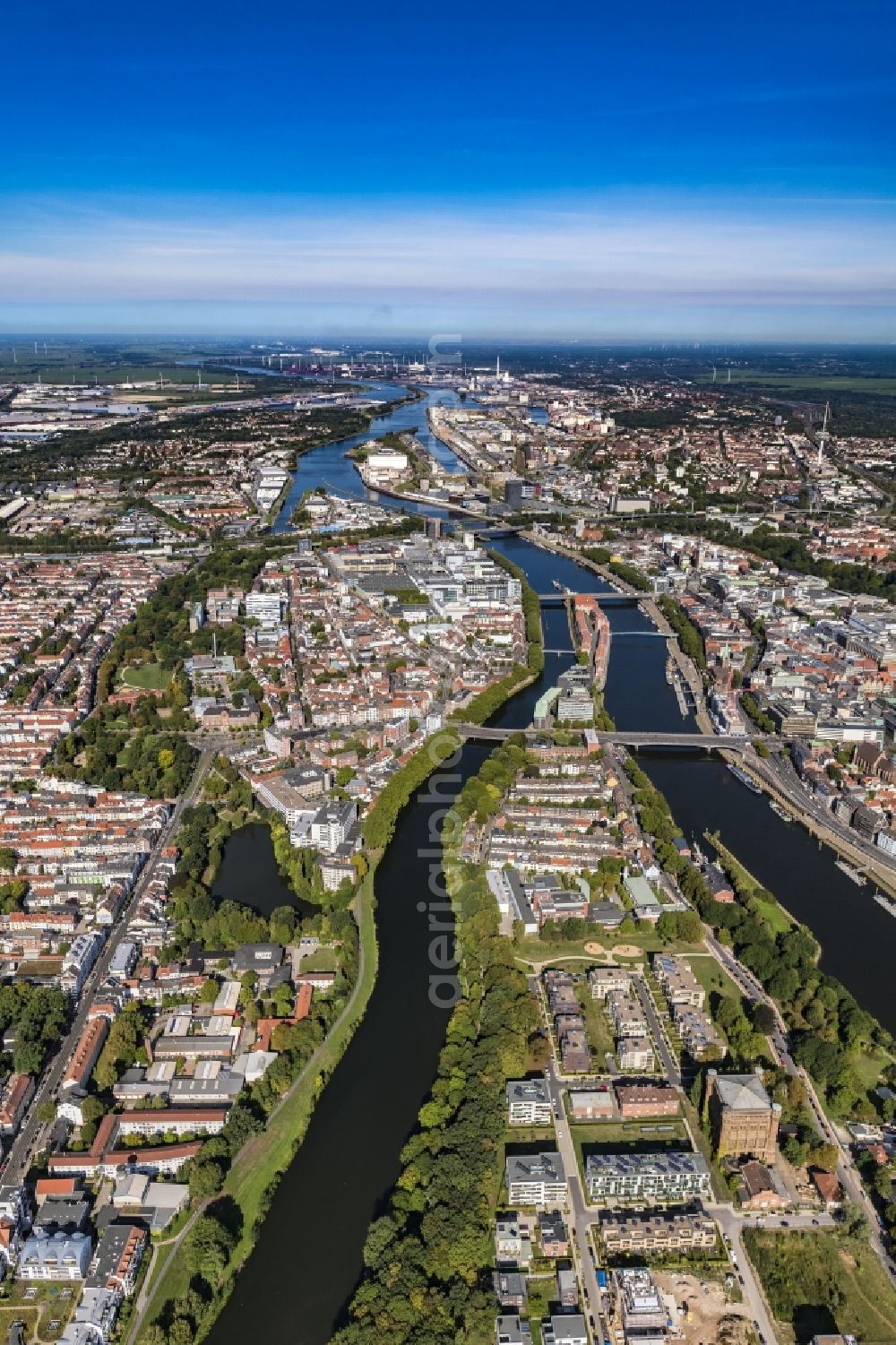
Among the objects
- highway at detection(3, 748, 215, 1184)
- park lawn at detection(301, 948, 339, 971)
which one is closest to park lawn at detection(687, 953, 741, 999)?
park lawn at detection(301, 948, 339, 971)

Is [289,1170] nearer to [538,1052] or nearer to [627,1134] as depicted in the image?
[538,1052]

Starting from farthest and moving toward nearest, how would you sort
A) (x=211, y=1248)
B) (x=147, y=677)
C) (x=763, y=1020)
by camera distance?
(x=147, y=677)
(x=763, y=1020)
(x=211, y=1248)

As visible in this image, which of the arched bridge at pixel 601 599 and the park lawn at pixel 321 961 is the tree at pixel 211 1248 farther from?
the arched bridge at pixel 601 599

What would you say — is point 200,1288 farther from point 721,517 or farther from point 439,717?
point 721,517

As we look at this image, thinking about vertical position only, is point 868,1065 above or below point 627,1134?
above

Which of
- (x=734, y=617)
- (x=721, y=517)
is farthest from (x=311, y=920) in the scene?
(x=721, y=517)

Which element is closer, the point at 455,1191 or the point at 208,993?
the point at 455,1191

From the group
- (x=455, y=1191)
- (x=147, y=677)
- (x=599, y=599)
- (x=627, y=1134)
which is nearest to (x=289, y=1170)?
(x=455, y=1191)
